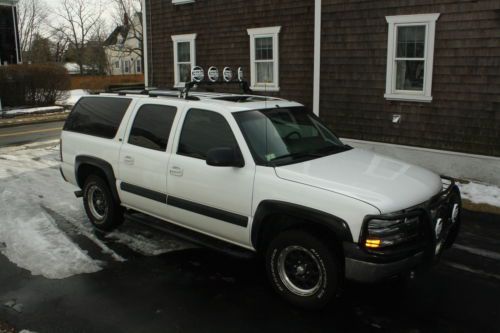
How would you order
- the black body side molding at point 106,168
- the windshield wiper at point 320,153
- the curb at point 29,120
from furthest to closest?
the curb at point 29,120, the black body side molding at point 106,168, the windshield wiper at point 320,153

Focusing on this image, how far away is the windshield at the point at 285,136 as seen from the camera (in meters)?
4.64

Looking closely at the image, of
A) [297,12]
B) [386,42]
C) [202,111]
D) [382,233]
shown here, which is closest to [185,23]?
[297,12]

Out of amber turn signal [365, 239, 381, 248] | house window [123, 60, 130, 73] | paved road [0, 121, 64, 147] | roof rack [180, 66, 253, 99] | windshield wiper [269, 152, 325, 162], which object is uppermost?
house window [123, 60, 130, 73]

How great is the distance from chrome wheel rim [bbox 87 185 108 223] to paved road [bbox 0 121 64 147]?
30.6 feet

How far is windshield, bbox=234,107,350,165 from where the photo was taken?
15.2 ft

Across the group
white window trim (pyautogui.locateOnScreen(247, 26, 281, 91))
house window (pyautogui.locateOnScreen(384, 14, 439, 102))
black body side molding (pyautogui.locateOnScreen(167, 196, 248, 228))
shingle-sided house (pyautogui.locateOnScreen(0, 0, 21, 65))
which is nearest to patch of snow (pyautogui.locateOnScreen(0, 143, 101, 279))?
black body side molding (pyautogui.locateOnScreen(167, 196, 248, 228))

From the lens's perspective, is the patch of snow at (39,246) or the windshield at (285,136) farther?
the patch of snow at (39,246)

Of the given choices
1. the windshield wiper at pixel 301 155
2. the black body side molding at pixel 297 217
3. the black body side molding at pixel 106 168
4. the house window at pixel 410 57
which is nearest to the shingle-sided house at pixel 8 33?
the house window at pixel 410 57

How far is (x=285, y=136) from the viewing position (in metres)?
4.94

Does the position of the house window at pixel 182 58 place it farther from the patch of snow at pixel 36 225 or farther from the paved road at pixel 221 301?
the paved road at pixel 221 301

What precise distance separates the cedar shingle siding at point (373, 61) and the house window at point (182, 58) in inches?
26.3

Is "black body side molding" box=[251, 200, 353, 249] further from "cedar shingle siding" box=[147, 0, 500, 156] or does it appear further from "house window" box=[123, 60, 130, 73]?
"house window" box=[123, 60, 130, 73]

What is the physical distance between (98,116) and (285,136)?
2808 millimetres

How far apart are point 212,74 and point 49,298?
376 cm
